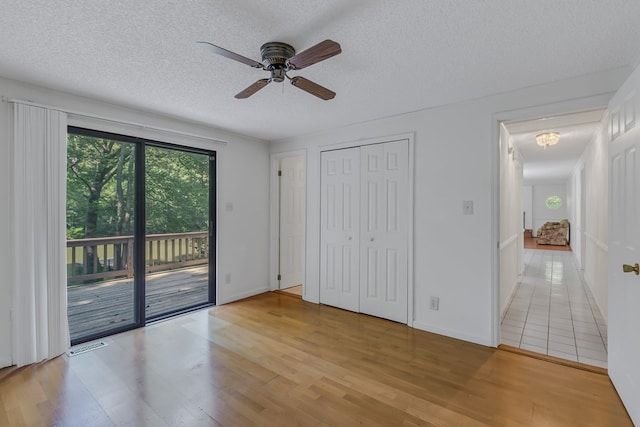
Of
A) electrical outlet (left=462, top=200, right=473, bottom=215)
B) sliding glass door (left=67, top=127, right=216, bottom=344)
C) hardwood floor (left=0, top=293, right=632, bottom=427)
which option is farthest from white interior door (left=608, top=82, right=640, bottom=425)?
sliding glass door (left=67, top=127, right=216, bottom=344)

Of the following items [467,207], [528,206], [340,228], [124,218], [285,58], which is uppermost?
[285,58]

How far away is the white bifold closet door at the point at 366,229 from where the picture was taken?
11.3ft

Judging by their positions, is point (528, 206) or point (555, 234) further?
point (528, 206)

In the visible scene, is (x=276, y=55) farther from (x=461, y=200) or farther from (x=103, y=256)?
(x=103, y=256)

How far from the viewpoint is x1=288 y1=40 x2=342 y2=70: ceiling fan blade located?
1.56 metres

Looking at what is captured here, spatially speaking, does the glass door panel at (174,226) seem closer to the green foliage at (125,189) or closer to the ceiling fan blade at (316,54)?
the green foliage at (125,189)

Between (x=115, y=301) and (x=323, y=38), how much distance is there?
11.8ft

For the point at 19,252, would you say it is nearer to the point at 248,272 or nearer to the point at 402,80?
the point at 248,272

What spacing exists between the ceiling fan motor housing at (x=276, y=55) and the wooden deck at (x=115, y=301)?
2.83 m

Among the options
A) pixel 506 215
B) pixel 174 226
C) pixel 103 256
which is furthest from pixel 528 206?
pixel 103 256

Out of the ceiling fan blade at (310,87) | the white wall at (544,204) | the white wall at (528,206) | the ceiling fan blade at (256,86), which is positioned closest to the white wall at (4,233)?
the ceiling fan blade at (256,86)

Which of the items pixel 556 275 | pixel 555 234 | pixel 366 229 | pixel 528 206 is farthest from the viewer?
pixel 528 206

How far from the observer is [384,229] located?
11.6ft

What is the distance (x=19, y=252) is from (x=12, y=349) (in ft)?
2.59
